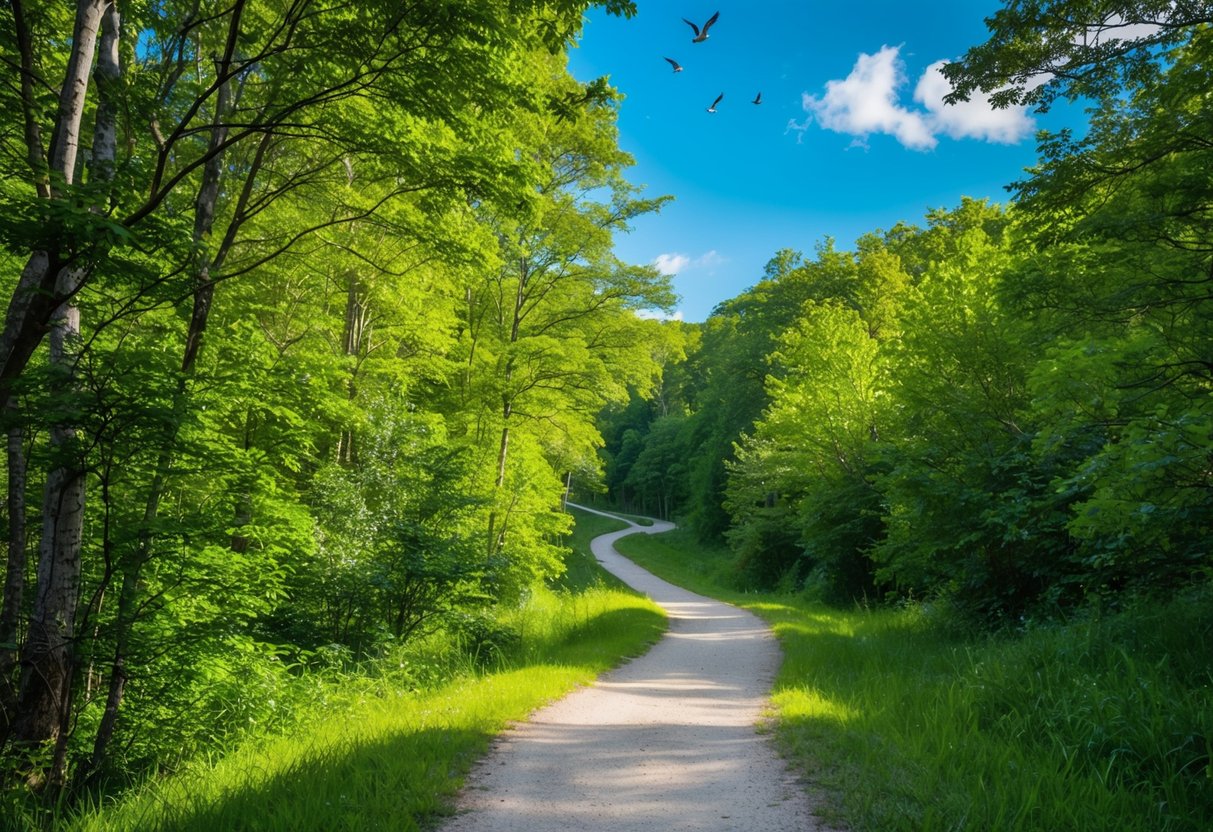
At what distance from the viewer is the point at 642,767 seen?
4.50 metres

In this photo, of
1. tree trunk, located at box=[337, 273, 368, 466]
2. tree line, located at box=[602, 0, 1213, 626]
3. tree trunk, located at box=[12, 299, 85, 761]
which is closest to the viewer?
tree trunk, located at box=[12, 299, 85, 761]

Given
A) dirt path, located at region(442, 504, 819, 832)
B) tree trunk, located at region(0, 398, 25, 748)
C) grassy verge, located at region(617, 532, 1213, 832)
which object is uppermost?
tree trunk, located at region(0, 398, 25, 748)

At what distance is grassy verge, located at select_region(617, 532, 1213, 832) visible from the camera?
3.37 m

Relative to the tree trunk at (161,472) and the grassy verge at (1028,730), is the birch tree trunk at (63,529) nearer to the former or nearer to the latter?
the tree trunk at (161,472)

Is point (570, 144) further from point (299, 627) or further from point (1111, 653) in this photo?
point (1111, 653)

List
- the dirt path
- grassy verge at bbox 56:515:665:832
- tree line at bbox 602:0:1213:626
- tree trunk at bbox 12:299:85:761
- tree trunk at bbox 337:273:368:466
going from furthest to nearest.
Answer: tree trunk at bbox 337:273:368:466 < tree line at bbox 602:0:1213:626 < tree trunk at bbox 12:299:85:761 < the dirt path < grassy verge at bbox 56:515:665:832

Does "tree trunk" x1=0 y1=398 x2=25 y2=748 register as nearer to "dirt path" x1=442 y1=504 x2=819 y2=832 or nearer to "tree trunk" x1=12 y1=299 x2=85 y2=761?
"tree trunk" x1=12 y1=299 x2=85 y2=761

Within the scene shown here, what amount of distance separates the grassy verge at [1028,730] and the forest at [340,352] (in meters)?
1.15

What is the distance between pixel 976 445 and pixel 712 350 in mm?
38412

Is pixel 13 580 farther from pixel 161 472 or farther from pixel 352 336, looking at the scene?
pixel 352 336

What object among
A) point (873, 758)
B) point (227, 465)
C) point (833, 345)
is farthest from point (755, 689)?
point (833, 345)

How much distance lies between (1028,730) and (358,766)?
4.66 m

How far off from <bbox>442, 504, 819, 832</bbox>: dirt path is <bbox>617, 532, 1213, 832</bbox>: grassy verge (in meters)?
0.39

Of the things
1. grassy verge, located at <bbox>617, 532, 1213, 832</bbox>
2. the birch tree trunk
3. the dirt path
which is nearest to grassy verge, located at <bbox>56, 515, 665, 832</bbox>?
the dirt path
